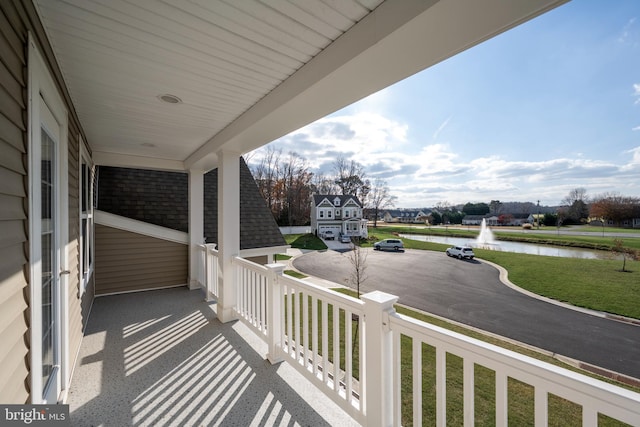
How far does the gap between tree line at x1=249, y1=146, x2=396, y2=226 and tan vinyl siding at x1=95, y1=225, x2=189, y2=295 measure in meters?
16.6

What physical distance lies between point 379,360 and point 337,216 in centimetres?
2582

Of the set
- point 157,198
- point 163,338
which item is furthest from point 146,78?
point 157,198

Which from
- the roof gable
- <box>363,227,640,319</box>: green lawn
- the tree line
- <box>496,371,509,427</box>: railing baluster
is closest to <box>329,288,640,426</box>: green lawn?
<box>496,371,509,427</box>: railing baluster

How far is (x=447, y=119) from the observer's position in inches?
402

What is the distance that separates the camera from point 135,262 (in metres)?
5.14

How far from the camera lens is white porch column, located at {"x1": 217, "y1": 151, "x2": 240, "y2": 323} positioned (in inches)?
145

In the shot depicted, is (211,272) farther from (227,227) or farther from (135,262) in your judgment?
(135,262)

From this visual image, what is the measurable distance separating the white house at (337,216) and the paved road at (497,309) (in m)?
11.9

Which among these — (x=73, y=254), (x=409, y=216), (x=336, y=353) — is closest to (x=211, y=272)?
(x=73, y=254)

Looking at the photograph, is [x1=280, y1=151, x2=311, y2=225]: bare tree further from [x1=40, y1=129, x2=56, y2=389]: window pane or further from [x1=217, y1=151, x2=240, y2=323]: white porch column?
[x1=40, y1=129, x2=56, y2=389]: window pane

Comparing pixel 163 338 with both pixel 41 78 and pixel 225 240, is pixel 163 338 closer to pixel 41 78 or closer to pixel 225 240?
pixel 225 240

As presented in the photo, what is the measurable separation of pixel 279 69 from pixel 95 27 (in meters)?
1.14

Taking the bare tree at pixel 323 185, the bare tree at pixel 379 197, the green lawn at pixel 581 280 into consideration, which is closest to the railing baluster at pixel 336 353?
the green lawn at pixel 581 280

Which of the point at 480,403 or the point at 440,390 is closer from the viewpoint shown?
the point at 440,390
